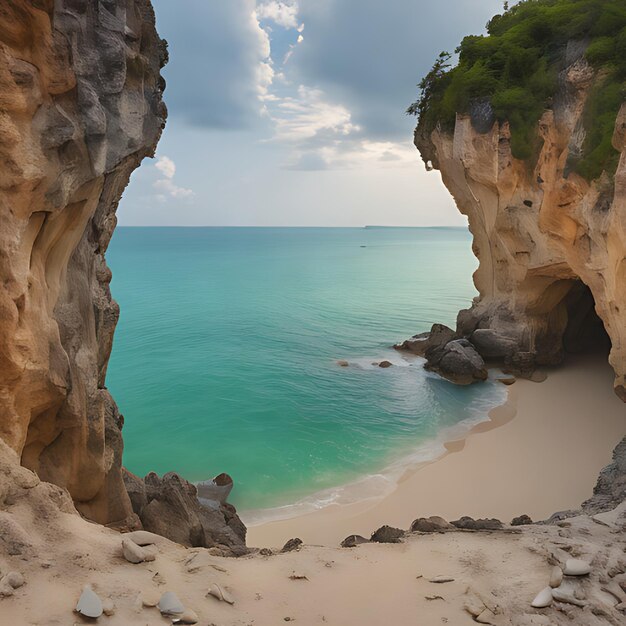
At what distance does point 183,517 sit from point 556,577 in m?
5.85

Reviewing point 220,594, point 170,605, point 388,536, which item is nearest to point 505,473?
point 388,536

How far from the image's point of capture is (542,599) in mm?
4957

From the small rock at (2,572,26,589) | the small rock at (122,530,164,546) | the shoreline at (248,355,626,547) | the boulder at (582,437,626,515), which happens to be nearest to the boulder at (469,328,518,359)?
the shoreline at (248,355,626,547)

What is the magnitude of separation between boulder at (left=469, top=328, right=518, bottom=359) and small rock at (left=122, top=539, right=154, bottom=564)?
1793cm

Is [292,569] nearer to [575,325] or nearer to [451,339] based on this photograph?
[451,339]

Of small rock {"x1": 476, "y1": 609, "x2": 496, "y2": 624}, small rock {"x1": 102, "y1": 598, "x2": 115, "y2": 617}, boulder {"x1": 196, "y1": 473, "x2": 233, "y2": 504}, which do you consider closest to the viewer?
small rock {"x1": 102, "y1": 598, "x2": 115, "y2": 617}

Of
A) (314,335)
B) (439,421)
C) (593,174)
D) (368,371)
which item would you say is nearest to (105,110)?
(593,174)

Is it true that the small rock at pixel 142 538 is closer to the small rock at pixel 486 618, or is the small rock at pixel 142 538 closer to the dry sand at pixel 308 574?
the dry sand at pixel 308 574

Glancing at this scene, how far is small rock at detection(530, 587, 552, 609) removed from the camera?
16.1 ft

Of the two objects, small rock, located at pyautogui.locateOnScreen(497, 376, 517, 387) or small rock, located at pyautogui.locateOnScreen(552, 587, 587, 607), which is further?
small rock, located at pyautogui.locateOnScreen(497, 376, 517, 387)

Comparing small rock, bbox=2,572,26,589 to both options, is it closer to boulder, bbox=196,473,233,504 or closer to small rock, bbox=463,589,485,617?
small rock, bbox=463,589,485,617

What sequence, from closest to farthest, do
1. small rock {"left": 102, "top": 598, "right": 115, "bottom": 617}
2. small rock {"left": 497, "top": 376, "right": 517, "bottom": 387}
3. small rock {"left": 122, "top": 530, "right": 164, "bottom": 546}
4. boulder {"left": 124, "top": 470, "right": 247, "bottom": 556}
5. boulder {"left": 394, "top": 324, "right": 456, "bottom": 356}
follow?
small rock {"left": 102, "top": 598, "right": 115, "bottom": 617} < small rock {"left": 122, "top": 530, "right": 164, "bottom": 546} < boulder {"left": 124, "top": 470, "right": 247, "bottom": 556} < small rock {"left": 497, "top": 376, "right": 517, "bottom": 387} < boulder {"left": 394, "top": 324, "right": 456, "bottom": 356}

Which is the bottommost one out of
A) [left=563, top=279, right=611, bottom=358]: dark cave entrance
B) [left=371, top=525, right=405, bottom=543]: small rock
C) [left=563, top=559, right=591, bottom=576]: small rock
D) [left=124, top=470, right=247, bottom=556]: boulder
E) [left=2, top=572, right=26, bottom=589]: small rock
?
[left=124, top=470, right=247, bottom=556]: boulder

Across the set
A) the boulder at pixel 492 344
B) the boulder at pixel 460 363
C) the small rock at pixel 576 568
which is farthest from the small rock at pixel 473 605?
the boulder at pixel 492 344
